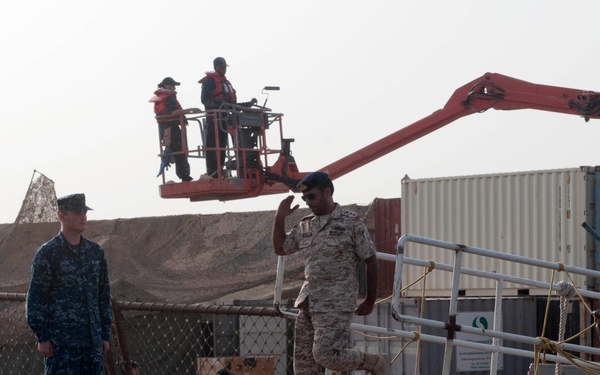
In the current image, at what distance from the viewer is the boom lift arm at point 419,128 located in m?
14.1

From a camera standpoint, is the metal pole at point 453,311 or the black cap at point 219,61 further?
the black cap at point 219,61

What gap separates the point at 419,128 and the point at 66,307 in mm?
9569

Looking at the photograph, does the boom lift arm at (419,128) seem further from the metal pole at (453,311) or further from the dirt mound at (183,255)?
the dirt mound at (183,255)

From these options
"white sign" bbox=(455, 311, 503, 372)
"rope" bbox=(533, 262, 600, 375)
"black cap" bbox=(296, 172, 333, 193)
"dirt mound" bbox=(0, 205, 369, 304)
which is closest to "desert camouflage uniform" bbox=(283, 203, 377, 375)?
"black cap" bbox=(296, 172, 333, 193)

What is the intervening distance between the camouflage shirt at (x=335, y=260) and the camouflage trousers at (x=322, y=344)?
2.6 inches

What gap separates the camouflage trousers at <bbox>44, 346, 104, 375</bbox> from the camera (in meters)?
6.48

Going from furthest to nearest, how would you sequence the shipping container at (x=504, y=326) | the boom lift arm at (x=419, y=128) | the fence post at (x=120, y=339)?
the shipping container at (x=504, y=326) → the boom lift arm at (x=419, y=128) → the fence post at (x=120, y=339)

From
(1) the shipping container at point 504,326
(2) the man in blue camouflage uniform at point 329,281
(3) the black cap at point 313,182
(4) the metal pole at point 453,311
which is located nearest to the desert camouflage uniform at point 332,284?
(2) the man in blue camouflage uniform at point 329,281

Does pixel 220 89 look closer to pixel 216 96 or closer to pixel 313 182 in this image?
pixel 216 96

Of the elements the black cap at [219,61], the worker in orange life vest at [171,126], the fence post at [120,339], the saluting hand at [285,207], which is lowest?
the fence post at [120,339]

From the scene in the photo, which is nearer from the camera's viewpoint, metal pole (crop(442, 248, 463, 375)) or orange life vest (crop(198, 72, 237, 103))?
metal pole (crop(442, 248, 463, 375))

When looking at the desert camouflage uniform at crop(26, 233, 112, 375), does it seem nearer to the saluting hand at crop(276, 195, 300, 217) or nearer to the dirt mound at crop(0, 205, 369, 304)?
the saluting hand at crop(276, 195, 300, 217)

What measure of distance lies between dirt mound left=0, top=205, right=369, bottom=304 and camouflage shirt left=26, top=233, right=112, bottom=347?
60.0 ft

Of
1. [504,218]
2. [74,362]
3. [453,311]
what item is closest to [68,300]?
[74,362]
